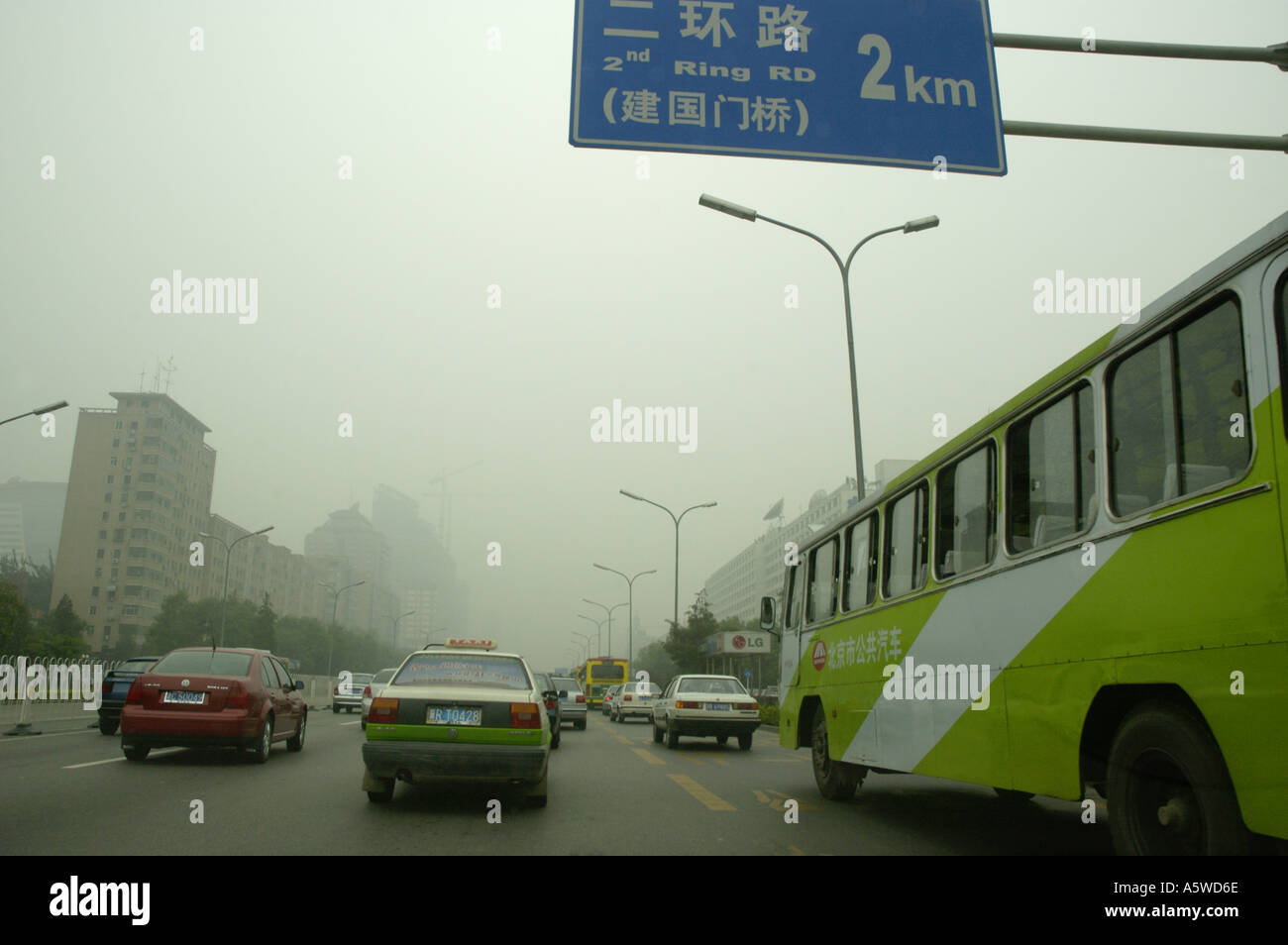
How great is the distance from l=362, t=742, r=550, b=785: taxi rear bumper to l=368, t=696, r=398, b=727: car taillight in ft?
0.61

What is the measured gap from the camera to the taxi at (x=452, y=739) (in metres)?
8.80

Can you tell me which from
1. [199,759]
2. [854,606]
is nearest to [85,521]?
[199,759]

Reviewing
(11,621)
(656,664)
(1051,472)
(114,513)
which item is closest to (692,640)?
(11,621)

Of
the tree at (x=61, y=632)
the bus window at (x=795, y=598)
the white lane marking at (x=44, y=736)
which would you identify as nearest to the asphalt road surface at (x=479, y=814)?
the bus window at (x=795, y=598)

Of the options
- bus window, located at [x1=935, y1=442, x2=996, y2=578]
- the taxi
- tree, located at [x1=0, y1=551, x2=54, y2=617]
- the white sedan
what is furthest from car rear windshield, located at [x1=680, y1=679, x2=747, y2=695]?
tree, located at [x1=0, y1=551, x2=54, y2=617]

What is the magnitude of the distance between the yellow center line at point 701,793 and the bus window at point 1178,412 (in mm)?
5798

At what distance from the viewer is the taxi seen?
880 cm

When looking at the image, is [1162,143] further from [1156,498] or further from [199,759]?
[199,759]

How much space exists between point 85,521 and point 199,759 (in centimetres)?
11467

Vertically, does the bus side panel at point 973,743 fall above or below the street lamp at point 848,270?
below

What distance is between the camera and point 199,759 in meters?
13.2

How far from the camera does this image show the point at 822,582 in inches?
462

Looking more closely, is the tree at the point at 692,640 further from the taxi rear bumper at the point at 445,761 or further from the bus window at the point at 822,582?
the taxi rear bumper at the point at 445,761
